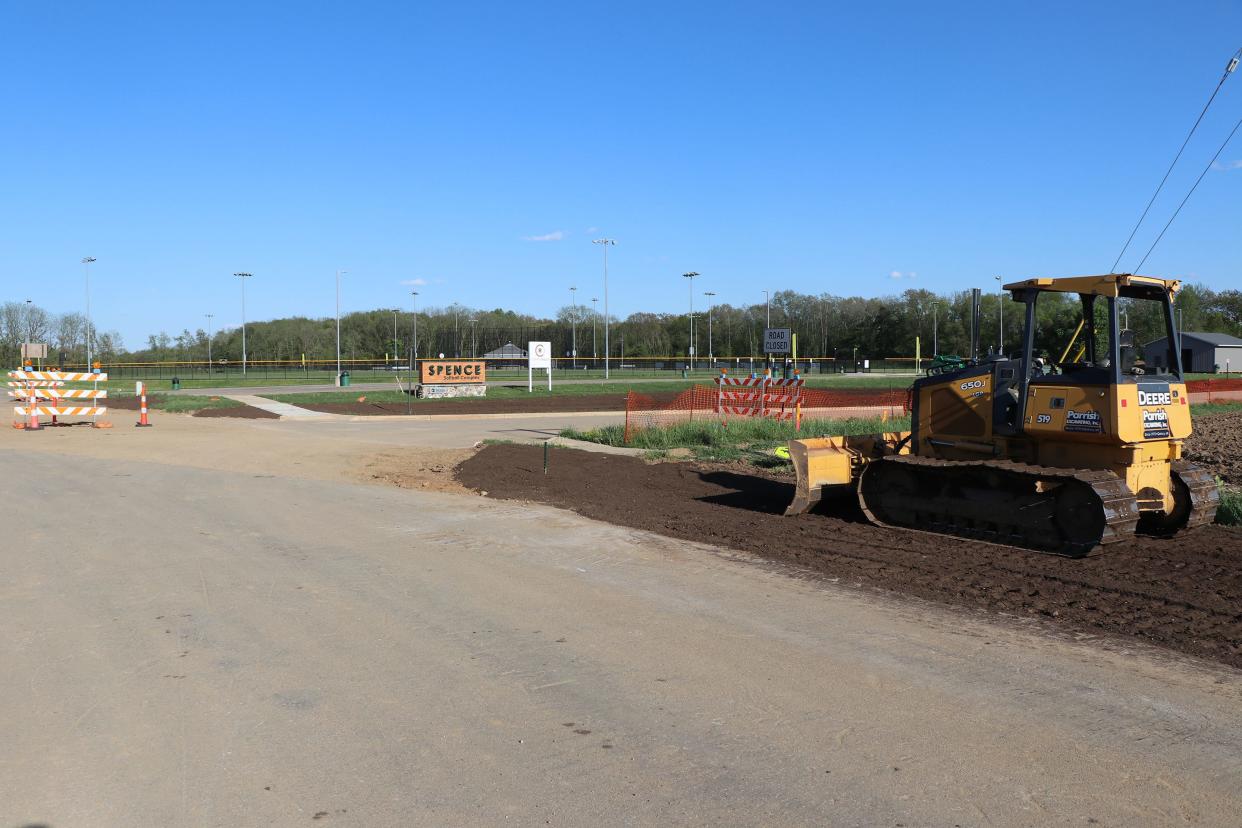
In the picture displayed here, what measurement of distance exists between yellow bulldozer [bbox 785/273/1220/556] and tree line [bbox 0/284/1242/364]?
82.1m

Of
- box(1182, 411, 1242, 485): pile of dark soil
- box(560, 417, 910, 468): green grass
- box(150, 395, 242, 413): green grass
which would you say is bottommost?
box(1182, 411, 1242, 485): pile of dark soil

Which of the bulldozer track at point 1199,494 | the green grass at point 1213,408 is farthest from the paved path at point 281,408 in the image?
the green grass at point 1213,408

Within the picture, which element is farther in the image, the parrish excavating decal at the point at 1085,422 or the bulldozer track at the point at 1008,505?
the parrish excavating decal at the point at 1085,422

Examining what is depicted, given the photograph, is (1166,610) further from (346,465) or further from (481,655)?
(346,465)

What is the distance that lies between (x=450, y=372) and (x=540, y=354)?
585 cm

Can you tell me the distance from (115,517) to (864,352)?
4273 inches

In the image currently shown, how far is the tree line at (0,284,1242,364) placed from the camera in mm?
106500

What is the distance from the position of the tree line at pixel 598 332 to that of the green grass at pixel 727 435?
70.1 m

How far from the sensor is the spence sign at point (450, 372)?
4422 centimetres

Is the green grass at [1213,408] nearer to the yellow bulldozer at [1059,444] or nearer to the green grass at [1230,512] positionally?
the green grass at [1230,512]

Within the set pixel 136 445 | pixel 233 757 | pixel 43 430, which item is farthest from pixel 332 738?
pixel 43 430

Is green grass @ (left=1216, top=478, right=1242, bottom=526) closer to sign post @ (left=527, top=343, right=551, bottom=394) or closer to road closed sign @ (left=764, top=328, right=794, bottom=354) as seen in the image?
road closed sign @ (left=764, top=328, right=794, bottom=354)

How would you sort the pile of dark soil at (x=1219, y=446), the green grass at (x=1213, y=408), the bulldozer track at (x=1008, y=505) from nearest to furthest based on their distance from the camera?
the bulldozer track at (x=1008, y=505)
the pile of dark soil at (x=1219, y=446)
the green grass at (x=1213, y=408)

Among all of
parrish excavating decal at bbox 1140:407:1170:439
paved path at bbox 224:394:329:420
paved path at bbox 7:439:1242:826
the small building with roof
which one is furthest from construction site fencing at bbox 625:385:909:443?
the small building with roof
